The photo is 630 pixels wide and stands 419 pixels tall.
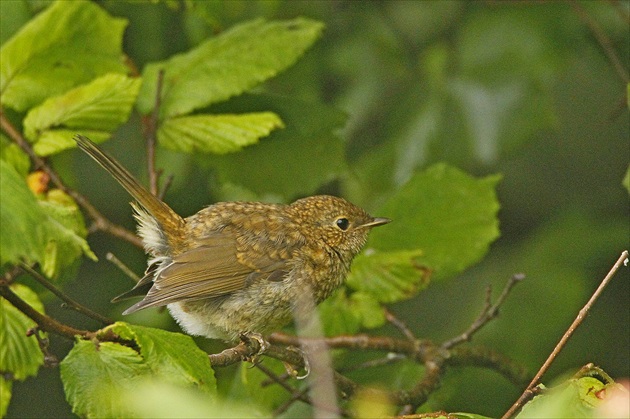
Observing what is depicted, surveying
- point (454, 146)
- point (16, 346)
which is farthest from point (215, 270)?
point (454, 146)

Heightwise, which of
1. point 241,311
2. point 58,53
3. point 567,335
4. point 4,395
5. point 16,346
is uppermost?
point 58,53

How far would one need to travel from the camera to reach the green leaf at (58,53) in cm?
372

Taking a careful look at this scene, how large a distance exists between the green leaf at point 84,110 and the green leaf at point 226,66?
22 centimetres

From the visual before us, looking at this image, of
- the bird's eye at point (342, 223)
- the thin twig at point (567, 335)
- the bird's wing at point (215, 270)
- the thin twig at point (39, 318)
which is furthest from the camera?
the bird's eye at point (342, 223)

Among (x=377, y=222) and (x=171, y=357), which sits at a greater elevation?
(x=171, y=357)

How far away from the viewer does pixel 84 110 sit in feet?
12.4

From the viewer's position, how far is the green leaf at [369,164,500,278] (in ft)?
14.1

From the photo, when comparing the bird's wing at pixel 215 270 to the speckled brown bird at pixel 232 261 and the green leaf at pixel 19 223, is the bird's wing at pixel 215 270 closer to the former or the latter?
the speckled brown bird at pixel 232 261

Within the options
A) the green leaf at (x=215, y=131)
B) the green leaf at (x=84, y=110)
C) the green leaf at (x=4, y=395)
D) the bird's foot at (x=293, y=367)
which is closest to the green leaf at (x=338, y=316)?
the bird's foot at (x=293, y=367)

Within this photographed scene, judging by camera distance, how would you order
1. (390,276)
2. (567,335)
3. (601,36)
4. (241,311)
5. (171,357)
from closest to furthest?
1. (567,335)
2. (171,357)
3. (241,311)
4. (390,276)
5. (601,36)

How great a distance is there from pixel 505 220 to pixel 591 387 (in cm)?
369

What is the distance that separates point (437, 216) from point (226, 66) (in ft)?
3.47

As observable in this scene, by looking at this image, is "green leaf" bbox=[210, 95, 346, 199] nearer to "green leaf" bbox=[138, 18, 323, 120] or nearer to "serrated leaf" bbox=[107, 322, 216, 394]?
"green leaf" bbox=[138, 18, 323, 120]

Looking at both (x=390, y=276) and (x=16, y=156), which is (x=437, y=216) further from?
(x=16, y=156)
